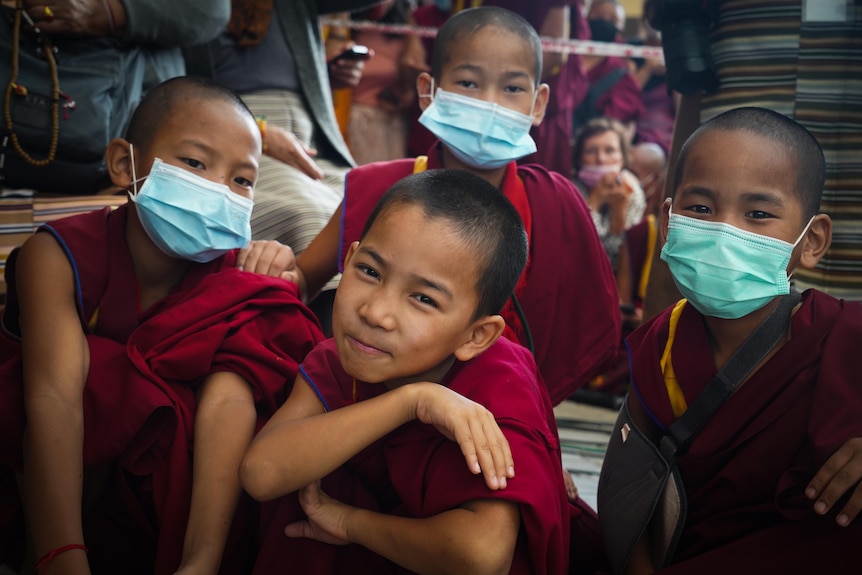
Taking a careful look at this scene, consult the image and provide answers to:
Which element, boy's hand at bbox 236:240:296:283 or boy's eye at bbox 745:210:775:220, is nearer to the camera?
boy's eye at bbox 745:210:775:220

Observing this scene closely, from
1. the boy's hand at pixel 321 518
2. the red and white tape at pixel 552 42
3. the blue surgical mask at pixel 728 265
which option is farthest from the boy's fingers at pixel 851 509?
the red and white tape at pixel 552 42

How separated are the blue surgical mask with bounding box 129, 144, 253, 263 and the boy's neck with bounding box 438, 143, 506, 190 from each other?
2.31 feet

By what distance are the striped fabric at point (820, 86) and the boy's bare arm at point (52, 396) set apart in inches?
77.5

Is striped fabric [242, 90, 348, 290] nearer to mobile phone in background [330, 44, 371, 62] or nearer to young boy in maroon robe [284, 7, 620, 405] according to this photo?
young boy in maroon robe [284, 7, 620, 405]

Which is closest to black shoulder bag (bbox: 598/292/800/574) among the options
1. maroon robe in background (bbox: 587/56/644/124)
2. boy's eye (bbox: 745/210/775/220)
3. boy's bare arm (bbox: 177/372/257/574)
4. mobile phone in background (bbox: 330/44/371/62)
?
boy's eye (bbox: 745/210/775/220)

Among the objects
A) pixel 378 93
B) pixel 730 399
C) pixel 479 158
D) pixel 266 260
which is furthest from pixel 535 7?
pixel 730 399

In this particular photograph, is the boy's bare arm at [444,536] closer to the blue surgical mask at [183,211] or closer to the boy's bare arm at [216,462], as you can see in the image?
the boy's bare arm at [216,462]

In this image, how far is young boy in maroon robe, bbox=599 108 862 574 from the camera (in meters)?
1.70

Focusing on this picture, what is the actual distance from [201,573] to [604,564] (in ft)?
3.30

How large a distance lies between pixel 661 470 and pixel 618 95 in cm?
510

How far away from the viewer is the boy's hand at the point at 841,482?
164 centimetres

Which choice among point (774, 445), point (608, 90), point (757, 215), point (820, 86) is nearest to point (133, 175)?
point (757, 215)

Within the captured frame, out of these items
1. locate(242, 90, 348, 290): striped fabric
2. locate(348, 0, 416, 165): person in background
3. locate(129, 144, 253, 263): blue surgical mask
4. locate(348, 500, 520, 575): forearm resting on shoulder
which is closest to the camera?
locate(348, 500, 520, 575): forearm resting on shoulder

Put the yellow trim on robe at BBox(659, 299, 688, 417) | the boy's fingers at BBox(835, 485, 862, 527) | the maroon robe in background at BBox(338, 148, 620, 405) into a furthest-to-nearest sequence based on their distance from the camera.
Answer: the maroon robe in background at BBox(338, 148, 620, 405), the yellow trim on robe at BBox(659, 299, 688, 417), the boy's fingers at BBox(835, 485, 862, 527)
